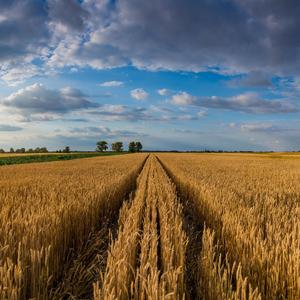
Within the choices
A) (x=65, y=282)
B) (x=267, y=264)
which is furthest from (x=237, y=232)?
(x=65, y=282)

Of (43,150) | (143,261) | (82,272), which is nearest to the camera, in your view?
(143,261)

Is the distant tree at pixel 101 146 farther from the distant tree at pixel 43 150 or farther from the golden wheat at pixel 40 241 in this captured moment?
the golden wheat at pixel 40 241

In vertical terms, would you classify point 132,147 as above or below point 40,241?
above

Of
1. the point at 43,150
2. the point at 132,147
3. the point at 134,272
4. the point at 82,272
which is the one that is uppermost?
the point at 132,147

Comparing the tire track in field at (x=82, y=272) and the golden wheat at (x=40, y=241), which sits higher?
the golden wheat at (x=40, y=241)

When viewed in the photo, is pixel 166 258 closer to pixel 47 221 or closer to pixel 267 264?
pixel 267 264

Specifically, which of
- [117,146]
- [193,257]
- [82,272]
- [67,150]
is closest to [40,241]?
[82,272]

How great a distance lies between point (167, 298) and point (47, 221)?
8.35 feet

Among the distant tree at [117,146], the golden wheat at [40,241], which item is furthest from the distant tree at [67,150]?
the golden wheat at [40,241]

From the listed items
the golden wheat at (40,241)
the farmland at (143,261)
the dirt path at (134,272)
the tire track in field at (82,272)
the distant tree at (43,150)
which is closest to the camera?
the dirt path at (134,272)

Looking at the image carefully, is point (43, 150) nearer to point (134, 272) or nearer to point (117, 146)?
point (117, 146)

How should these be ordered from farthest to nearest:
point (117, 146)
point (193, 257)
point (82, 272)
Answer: point (117, 146), point (193, 257), point (82, 272)

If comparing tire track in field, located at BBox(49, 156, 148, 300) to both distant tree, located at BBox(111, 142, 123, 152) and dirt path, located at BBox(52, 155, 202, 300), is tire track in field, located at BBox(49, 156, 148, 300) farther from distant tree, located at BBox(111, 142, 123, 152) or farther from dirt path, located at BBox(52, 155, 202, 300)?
distant tree, located at BBox(111, 142, 123, 152)

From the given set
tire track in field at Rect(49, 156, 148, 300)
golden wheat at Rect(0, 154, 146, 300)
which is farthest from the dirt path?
golden wheat at Rect(0, 154, 146, 300)
